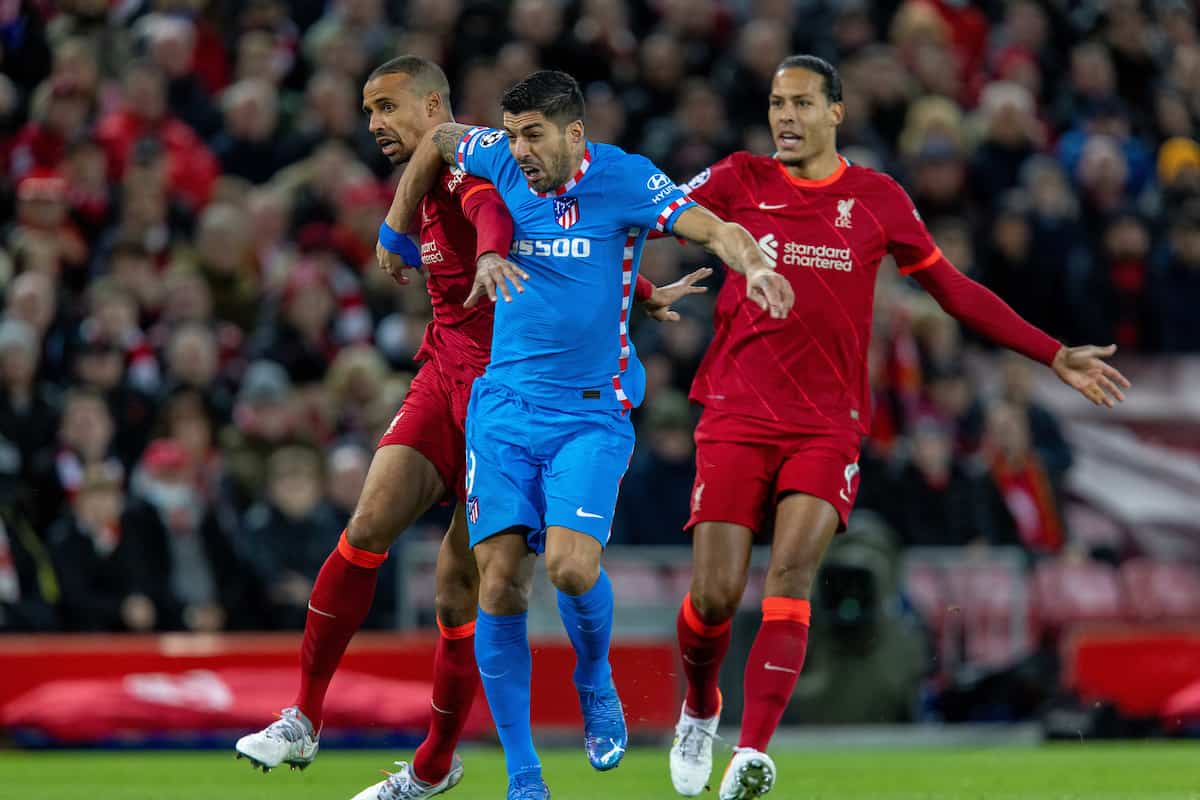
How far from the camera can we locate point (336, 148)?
623 inches

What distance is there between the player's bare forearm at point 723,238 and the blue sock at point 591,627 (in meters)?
1.46

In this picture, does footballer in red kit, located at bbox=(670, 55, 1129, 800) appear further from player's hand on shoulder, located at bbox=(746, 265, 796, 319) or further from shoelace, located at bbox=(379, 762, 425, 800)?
player's hand on shoulder, located at bbox=(746, 265, 796, 319)

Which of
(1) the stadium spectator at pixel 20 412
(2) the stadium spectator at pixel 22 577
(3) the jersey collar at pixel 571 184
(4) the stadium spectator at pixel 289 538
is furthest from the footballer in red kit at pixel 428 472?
(1) the stadium spectator at pixel 20 412

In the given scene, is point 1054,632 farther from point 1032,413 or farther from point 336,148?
point 336,148

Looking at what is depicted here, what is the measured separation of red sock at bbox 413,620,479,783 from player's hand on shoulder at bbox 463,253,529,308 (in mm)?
1742

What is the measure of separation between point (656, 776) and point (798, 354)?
11.6 ft

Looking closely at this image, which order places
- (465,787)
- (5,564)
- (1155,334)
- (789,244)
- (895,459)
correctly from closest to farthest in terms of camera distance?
(789,244), (465,787), (5,564), (895,459), (1155,334)

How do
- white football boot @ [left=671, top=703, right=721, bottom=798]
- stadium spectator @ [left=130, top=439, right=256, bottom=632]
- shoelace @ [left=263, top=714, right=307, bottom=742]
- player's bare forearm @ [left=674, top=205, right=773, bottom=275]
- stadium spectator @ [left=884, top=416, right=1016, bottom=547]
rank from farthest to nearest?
1. stadium spectator @ [left=884, top=416, right=1016, bottom=547]
2. stadium spectator @ [left=130, top=439, right=256, bottom=632]
3. white football boot @ [left=671, top=703, right=721, bottom=798]
4. shoelace @ [left=263, top=714, right=307, bottom=742]
5. player's bare forearm @ [left=674, top=205, right=773, bottom=275]

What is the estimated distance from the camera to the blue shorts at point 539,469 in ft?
26.5

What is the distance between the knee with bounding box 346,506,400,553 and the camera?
340 inches

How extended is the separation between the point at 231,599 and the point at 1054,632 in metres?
5.74

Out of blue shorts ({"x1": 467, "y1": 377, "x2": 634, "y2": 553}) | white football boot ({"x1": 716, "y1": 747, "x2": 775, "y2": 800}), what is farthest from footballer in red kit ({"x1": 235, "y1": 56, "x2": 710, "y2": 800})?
white football boot ({"x1": 716, "y1": 747, "x2": 775, "y2": 800})

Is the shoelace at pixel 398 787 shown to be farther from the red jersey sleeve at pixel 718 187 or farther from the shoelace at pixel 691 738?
the red jersey sleeve at pixel 718 187

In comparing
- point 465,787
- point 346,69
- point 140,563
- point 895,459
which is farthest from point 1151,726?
point 346,69
